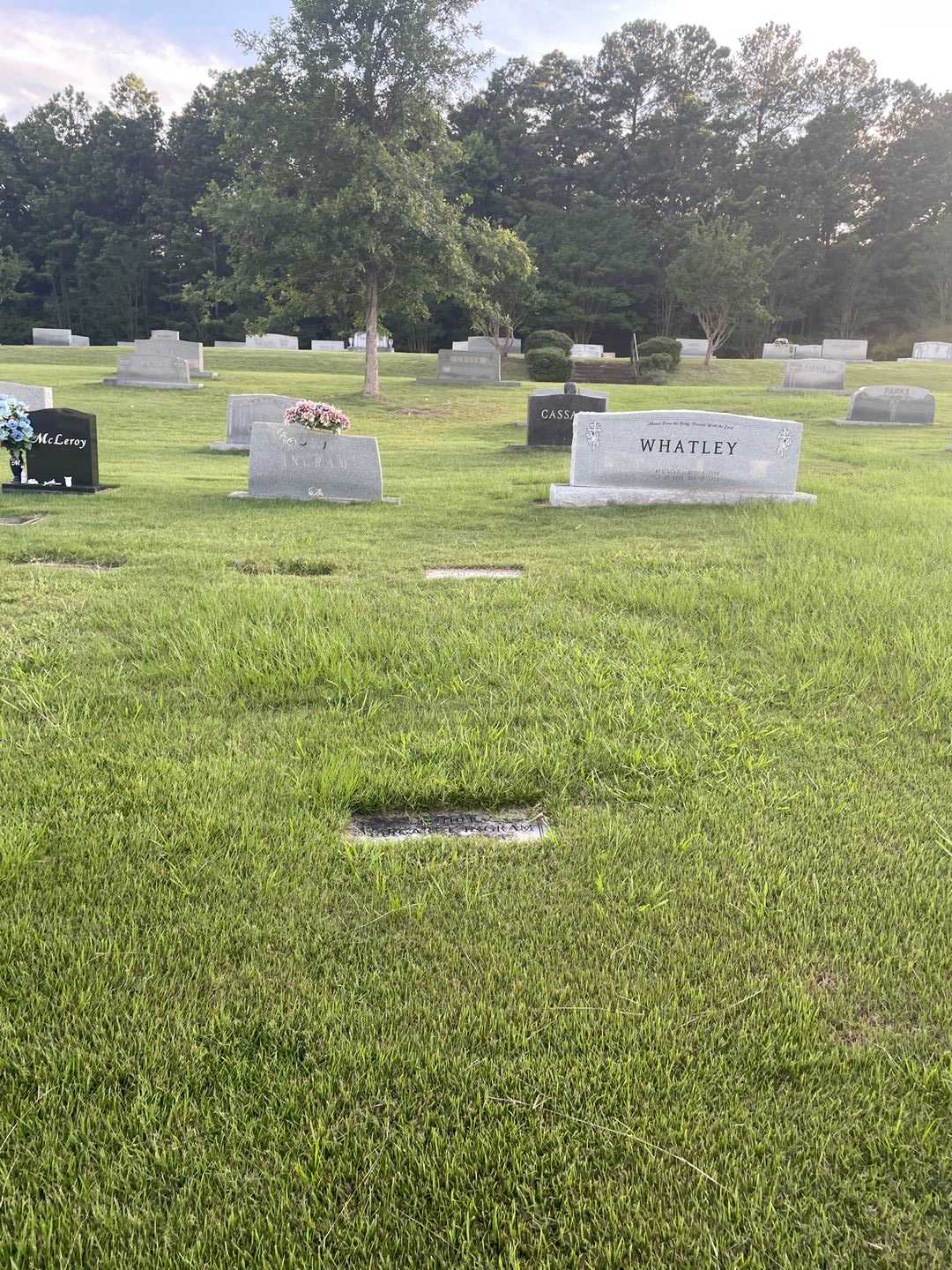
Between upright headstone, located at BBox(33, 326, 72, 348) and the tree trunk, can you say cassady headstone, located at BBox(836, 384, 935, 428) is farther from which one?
upright headstone, located at BBox(33, 326, 72, 348)

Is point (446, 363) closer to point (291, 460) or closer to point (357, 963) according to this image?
point (291, 460)

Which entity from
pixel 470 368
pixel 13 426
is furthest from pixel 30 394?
pixel 470 368

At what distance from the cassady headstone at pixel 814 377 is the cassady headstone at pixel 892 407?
6.31 metres

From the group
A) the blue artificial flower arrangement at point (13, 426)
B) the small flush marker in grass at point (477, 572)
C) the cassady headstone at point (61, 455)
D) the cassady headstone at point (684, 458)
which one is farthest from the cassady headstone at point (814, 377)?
the small flush marker in grass at point (477, 572)

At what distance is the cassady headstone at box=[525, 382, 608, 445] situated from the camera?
1391 centimetres

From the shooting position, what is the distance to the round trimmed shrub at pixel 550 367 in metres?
29.0

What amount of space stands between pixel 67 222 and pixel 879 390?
56.9 metres

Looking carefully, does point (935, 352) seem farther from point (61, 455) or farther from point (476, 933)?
point (476, 933)

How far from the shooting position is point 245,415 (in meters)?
13.2

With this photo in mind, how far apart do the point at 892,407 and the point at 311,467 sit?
1426cm

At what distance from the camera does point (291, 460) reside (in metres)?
8.71

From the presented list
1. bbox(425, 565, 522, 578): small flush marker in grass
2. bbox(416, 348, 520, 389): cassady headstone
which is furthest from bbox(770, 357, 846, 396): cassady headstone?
bbox(425, 565, 522, 578): small flush marker in grass

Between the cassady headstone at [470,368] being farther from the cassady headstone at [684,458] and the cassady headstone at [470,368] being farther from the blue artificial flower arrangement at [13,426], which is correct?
the blue artificial flower arrangement at [13,426]

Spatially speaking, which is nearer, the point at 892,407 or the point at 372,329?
the point at 892,407
